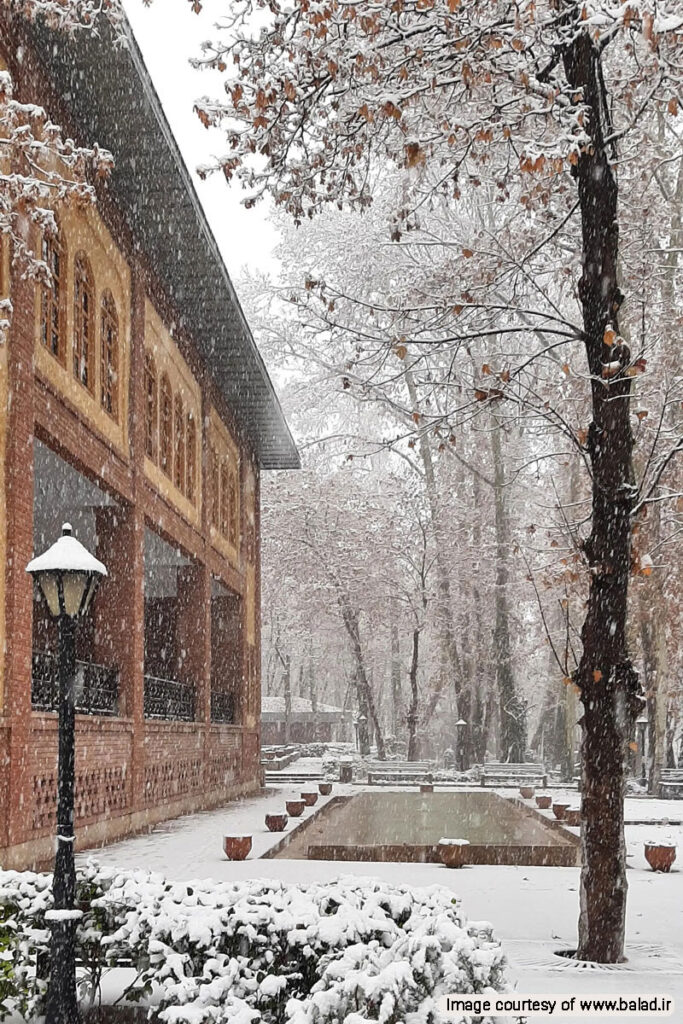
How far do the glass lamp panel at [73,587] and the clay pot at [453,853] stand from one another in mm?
8805

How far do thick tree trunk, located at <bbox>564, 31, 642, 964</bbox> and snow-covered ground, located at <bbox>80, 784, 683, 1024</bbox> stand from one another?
50cm

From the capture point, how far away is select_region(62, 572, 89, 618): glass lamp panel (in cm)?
628

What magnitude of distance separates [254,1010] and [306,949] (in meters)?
0.42

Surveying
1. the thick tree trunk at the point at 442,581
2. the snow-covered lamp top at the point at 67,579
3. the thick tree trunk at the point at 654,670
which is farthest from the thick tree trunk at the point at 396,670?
the snow-covered lamp top at the point at 67,579

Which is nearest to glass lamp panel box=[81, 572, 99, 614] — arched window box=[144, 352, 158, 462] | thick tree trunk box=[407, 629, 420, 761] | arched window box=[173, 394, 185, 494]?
arched window box=[144, 352, 158, 462]

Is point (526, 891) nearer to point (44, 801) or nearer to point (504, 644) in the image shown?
point (44, 801)

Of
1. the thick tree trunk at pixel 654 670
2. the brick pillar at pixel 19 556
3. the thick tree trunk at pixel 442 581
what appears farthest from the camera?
the thick tree trunk at pixel 442 581

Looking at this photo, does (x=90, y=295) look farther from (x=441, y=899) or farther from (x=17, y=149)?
(x=441, y=899)

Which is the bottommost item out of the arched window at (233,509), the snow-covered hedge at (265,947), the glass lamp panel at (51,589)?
the snow-covered hedge at (265,947)

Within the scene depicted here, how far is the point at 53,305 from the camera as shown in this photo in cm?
1386

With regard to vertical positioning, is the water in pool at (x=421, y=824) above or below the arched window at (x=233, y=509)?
below

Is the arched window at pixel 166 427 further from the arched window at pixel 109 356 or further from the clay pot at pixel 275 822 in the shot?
the clay pot at pixel 275 822

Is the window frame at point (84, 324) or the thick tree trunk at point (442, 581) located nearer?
the window frame at point (84, 324)

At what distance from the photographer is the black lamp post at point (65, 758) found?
19.1ft
